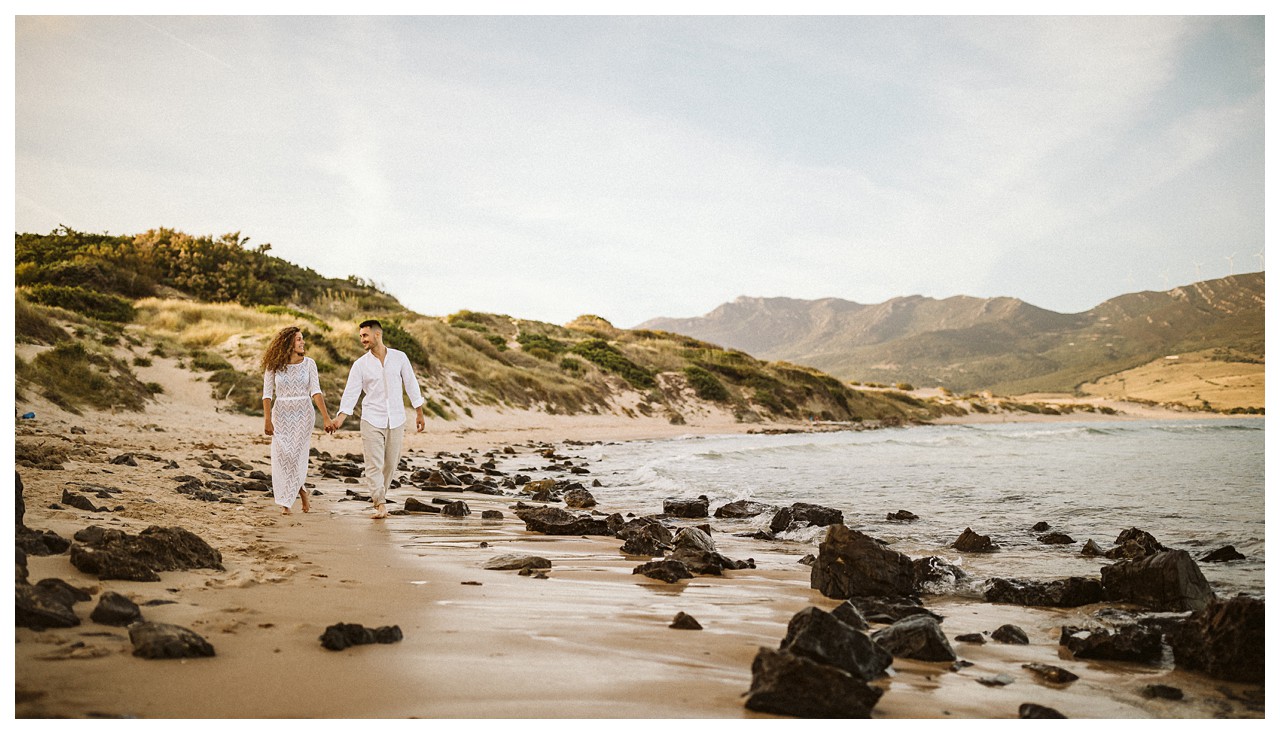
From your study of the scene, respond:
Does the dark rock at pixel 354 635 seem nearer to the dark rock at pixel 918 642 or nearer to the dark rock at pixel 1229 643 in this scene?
the dark rock at pixel 918 642

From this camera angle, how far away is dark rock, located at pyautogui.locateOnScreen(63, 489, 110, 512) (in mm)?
5918

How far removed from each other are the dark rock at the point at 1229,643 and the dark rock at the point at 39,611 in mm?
4890

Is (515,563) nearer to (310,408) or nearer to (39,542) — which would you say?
(39,542)

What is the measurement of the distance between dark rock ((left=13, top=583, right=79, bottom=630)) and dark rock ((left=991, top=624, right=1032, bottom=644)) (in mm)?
4365


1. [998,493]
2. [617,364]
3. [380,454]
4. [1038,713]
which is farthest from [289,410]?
[617,364]

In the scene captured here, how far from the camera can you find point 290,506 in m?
7.96

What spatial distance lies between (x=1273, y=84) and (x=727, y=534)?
5870mm

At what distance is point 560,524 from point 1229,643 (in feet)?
17.7

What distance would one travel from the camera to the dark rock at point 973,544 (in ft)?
22.9

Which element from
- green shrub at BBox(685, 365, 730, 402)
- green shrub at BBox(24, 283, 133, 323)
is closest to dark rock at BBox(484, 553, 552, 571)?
green shrub at BBox(24, 283, 133, 323)

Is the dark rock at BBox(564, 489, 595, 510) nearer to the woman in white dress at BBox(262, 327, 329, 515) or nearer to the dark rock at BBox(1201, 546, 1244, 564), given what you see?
the woman in white dress at BBox(262, 327, 329, 515)

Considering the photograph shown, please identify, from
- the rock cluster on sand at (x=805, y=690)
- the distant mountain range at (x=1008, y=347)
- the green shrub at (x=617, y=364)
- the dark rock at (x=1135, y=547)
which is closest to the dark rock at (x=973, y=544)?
the dark rock at (x=1135, y=547)

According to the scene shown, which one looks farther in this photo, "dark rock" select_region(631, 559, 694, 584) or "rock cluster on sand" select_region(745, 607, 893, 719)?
"dark rock" select_region(631, 559, 694, 584)

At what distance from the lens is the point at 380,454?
8.46 m
